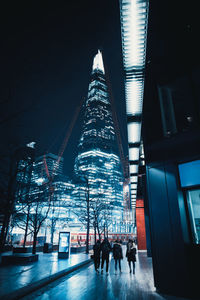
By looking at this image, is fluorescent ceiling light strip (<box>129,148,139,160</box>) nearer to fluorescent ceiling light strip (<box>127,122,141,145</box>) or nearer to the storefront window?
fluorescent ceiling light strip (<box>127,122,141,145</box>)

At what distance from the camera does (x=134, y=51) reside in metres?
3.96

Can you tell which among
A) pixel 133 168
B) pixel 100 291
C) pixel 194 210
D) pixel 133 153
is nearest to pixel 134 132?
pixel 133 153

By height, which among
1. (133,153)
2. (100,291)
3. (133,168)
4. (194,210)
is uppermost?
(133,153)

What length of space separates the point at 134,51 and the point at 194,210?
220 inches

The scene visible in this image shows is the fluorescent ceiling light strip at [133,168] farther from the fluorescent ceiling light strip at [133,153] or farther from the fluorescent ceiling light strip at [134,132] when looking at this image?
the fluorescent ceiling light strip at [134,132]

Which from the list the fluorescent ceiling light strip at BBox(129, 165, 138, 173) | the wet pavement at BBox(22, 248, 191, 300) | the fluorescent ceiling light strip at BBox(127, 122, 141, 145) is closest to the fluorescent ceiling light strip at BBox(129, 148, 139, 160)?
A: the fluorescent ceiling light strip at BBox(127, 122, 141, 145)

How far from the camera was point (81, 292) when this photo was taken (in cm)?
651

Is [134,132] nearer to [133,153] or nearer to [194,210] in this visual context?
[133,153]

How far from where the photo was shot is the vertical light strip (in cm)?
317

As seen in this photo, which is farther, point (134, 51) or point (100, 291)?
point (100, 291)

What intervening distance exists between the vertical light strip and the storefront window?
3.18 meters

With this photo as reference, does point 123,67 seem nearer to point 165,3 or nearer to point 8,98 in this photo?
point 165,3

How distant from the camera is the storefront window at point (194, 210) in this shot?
601 centimetres

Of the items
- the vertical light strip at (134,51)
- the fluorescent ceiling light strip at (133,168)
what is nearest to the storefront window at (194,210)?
the vertical light strip at (134,51)
